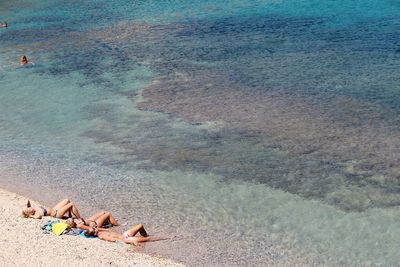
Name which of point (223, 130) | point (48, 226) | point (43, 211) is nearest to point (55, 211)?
point (43, 211)

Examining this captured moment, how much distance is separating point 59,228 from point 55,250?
845 millimetres

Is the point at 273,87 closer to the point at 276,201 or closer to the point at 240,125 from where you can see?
the point at 240,125

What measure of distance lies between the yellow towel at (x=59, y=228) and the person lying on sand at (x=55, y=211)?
597 mm

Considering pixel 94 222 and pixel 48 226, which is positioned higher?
pixel 48 226

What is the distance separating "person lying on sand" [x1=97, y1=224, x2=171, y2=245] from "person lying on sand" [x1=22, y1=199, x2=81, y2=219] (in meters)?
0.94

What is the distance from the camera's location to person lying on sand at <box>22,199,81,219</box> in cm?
1248

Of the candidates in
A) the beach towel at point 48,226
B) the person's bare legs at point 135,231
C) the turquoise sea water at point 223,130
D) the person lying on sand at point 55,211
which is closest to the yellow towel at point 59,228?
the beach towel at point 48,226

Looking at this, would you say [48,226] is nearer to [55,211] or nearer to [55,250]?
[55,211]

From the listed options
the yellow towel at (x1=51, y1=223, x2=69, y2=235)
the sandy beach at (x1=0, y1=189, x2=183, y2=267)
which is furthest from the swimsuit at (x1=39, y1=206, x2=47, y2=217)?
the yellow towel at (x1=51, y1=223, x2=69, y2=235)

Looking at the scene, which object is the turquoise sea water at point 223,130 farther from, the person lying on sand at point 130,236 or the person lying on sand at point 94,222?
the person lying on sand at point 94,222

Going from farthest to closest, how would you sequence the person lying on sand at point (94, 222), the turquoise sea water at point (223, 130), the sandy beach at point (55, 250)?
the turquoise sea water at point (223, 130)
the person lying on sand at point (94, 222)
the sandy beach at point (55, 250)

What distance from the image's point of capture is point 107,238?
39.0 ft

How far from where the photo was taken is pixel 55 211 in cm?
1274

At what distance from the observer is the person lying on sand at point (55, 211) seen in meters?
12.5
